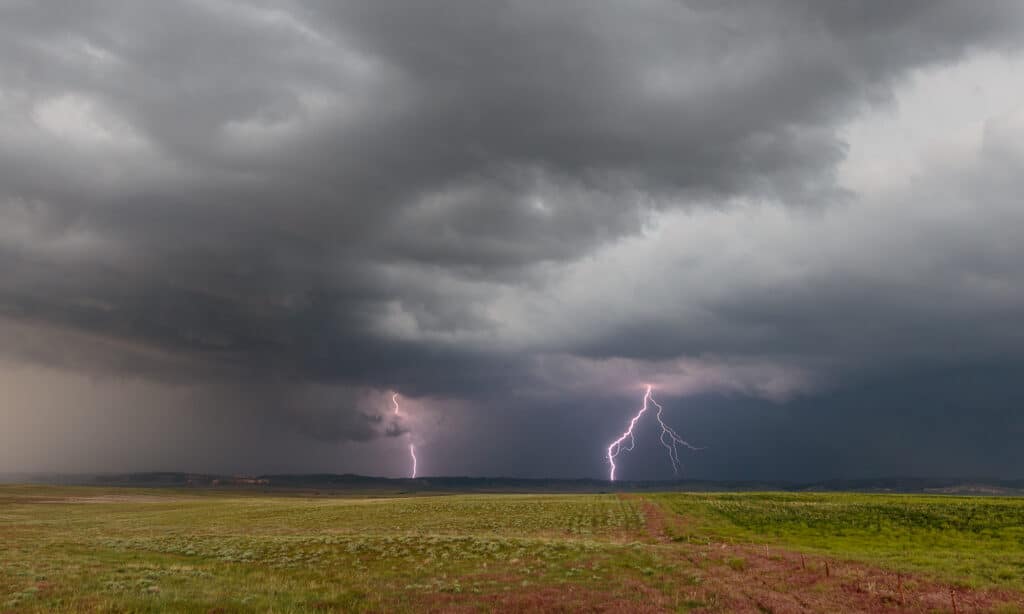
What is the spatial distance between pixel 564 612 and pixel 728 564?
13896 mm

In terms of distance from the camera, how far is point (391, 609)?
19062 millimetres

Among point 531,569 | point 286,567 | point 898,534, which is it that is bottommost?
point 898,534

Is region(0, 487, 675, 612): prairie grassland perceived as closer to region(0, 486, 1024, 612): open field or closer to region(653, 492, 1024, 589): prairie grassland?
region(0, 486, 1024, 612): open field

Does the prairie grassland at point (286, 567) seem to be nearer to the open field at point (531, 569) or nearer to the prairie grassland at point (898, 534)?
the open field at point (531, 569)

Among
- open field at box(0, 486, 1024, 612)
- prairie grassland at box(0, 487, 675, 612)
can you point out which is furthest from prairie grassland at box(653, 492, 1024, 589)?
prairie grassland at box(0, 487, 675, 612)

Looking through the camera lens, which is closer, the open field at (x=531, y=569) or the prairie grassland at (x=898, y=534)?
the open field at (x=531, y=569)

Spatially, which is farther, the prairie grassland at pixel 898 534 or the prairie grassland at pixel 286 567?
the prairie grassland at pixel 898 534

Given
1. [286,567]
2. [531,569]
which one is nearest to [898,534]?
[531,569]

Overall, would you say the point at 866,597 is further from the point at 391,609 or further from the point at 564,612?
the point at 391,609

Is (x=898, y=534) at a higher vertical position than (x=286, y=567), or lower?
lower

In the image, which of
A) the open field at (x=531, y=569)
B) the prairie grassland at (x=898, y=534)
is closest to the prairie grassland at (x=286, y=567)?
the open field at (x=531, y=569)

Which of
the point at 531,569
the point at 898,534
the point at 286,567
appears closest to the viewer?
the point at 531,569

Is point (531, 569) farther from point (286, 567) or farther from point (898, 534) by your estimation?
point (898, 534)

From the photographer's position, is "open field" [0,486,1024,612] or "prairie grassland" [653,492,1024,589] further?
"prairie grassland" [653,492,1024,589]
